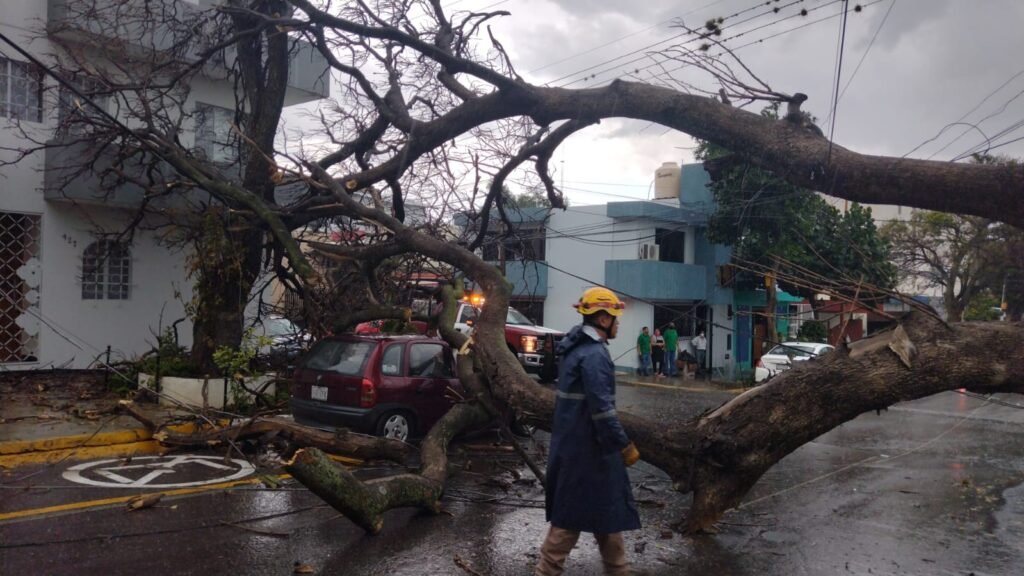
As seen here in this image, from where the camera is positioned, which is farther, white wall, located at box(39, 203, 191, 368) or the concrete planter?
white wall, located at box(39, 203, 191, 368)

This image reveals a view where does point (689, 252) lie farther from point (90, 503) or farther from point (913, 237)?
point (90, 503)

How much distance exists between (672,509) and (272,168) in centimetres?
772

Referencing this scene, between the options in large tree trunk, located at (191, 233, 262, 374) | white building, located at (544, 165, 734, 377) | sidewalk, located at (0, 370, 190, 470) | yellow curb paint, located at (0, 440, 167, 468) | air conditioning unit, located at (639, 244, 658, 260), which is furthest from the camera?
air conditioning unit, located at (639, 244, 658, 260)

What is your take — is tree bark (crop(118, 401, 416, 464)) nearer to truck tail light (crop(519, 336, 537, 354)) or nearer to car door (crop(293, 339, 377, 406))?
car door (crop(293, 339, 377, 406))

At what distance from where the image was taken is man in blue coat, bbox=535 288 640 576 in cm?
493

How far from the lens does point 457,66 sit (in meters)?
9.84

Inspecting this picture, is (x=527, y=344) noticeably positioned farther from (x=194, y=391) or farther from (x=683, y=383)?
(x=194, y=391)

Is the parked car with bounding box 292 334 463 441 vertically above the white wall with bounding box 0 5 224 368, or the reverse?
Answer: the white wall with bounding box 0 5 224 368

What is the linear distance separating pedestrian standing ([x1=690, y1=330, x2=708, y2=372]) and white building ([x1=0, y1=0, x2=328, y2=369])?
17.5 m

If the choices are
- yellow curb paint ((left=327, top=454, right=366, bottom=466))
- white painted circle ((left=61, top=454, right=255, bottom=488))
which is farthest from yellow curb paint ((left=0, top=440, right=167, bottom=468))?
yellow curb paint ((left=327, top=454, right=366, bottom=466))

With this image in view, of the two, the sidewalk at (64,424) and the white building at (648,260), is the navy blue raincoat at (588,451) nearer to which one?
the sidewalk at (64,424)

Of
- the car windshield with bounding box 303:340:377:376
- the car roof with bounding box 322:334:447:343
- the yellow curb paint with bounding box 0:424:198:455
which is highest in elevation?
the car roof with bounding box 322:334:447:343

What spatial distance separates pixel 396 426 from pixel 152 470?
281 cm

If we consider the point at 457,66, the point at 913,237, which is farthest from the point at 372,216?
the point at 913,237
